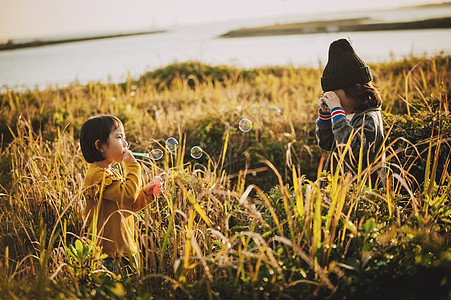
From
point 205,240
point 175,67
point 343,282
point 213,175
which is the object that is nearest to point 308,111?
point 213,175

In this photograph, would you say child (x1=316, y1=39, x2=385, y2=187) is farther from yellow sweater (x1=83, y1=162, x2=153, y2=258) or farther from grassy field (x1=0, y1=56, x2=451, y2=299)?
yellow sweater (x1=83, y1=162, x2=153, y2=258)

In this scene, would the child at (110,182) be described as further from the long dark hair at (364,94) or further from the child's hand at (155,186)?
the long dark hair at (364,94)

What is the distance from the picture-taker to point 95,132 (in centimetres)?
216

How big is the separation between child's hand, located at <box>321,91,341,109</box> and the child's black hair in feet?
5.01

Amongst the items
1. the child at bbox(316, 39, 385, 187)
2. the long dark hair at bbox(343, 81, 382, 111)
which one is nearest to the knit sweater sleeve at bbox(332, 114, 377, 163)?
the child at bbox(316, 39, 385, 187)

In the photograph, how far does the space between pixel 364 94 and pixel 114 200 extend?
1966 mm

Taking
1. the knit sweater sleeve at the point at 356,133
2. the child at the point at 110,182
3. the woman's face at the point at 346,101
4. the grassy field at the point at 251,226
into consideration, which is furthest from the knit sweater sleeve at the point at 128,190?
the woman's face at the point at 346,101

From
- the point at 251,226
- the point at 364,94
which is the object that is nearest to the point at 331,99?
the point at 364,94

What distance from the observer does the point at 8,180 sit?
379cm

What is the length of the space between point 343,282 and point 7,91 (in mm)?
6969

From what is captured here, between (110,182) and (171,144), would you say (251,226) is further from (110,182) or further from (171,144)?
(171,144)

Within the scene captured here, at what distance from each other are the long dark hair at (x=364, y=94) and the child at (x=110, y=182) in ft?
5.34

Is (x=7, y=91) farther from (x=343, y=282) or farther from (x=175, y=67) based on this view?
(x=343, y=282)

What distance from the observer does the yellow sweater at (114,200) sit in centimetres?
216
